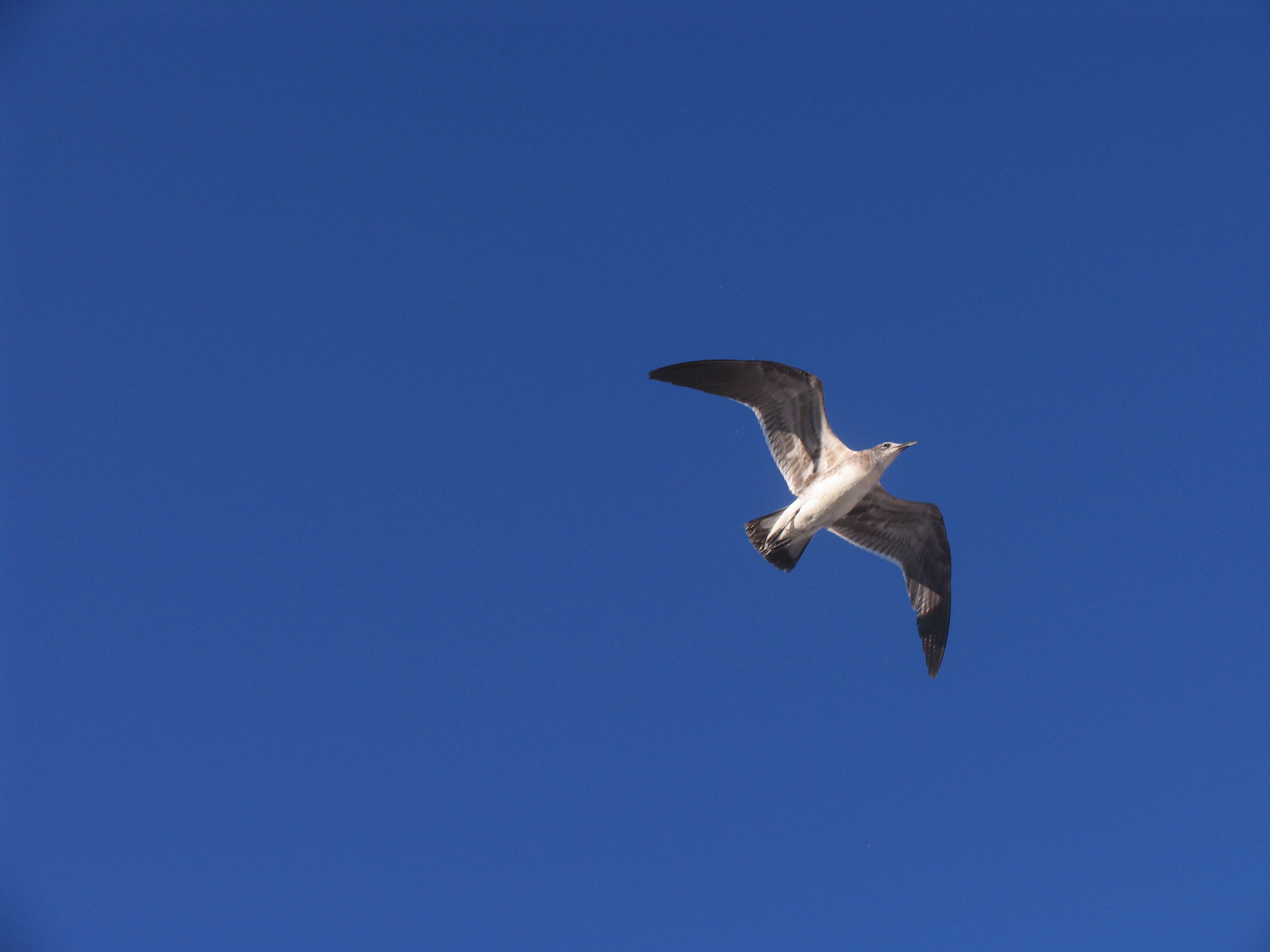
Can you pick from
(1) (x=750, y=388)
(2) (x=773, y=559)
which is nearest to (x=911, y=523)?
(2) (x=773, y=559)

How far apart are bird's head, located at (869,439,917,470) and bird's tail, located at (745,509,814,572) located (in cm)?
164

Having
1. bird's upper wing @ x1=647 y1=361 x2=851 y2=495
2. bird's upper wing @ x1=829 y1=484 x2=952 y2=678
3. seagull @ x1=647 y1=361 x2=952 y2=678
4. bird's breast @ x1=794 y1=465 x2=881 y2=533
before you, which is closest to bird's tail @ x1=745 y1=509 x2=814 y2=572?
seagull @ x1=647 y1=361 x2=952 y2=678

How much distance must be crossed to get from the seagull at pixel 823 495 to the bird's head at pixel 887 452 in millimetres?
14

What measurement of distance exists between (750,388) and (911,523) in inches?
145

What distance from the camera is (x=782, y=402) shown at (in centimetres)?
1399

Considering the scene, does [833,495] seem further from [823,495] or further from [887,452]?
[887,452]

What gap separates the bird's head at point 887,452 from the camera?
13.4m

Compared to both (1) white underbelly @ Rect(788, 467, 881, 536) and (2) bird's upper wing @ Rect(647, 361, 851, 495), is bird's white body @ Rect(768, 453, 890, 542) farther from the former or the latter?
(2) bird's upper wing @ Rect(647, 361, 851, 495)

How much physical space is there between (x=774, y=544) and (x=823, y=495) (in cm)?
111

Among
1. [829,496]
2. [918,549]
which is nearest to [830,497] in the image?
[829,496]

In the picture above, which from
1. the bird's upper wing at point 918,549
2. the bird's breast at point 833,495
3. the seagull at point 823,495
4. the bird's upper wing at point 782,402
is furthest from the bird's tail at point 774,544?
the bird's upper wing at point 918,549

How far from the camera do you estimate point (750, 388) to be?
13.9m

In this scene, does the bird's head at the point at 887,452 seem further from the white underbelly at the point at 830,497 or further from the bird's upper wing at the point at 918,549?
the bird's upper wing at the point at 918,549

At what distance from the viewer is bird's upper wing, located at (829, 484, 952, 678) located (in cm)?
1460
